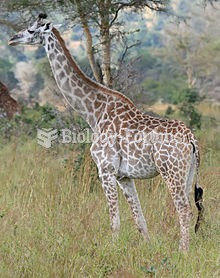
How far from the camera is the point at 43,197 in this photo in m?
6.25

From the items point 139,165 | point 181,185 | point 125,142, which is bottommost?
point 181,185

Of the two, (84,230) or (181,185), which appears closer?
(84,230)

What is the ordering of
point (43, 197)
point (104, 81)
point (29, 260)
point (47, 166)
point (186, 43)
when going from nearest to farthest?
point (29, 260) < point (43, 197) < point (47, 166) < point (104, 81) < point (186, 43)

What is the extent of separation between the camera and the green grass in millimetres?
4379

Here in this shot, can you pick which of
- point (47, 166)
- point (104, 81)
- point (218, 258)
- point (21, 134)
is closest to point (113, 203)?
point (218, 258)

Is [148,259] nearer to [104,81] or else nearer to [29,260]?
[29,260]

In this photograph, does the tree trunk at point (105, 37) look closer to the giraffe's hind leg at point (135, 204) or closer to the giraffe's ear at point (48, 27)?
the giraffe's ear at point (48, 27)

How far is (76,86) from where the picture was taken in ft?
18.5

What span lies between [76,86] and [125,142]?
763 millimetres

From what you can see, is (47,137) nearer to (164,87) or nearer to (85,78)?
(85,78)

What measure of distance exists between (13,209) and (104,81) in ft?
10.5

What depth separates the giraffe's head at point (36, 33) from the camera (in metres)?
5.68

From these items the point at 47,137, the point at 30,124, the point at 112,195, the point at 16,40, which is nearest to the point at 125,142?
the point at 112,195

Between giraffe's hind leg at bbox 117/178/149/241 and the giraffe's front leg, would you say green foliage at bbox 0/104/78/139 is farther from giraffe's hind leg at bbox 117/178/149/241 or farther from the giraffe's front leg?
the giraffe's front leg
